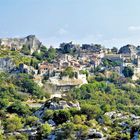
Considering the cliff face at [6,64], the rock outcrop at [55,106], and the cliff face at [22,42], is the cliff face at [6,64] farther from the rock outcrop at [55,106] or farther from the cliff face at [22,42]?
the rock outcrop at [55,106]

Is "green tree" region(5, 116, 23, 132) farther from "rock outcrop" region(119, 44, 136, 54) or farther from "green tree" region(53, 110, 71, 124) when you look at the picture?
"rock outcrop" region(119, 44, 136, 54)

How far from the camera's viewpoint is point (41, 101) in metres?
68.2

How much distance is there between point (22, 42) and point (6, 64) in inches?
786

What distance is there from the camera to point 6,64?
8288 centimetres

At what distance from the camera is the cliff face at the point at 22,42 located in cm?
9885

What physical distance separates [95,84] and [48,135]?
31.9 metres

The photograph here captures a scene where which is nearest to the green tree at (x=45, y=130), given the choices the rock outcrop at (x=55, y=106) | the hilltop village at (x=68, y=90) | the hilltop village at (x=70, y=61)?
the hilltop village at (x=68, y=90)

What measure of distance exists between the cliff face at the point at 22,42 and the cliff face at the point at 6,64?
46.7ft

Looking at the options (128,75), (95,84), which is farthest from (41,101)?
(128,75)

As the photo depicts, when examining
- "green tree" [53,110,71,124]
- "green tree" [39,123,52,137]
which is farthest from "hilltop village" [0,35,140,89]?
"green tree" [39,123,52,137]

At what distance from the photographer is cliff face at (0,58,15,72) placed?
3249 inches

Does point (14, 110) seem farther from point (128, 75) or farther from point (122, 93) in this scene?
point (128, 75)

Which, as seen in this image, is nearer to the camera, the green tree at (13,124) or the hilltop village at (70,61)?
the green tree at (13,124)

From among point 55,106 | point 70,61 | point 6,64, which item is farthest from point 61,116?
point 70,61
